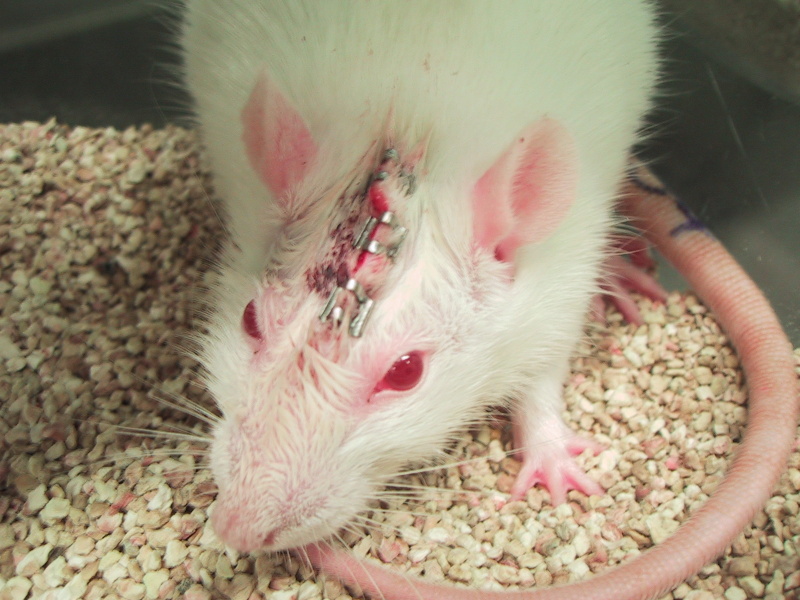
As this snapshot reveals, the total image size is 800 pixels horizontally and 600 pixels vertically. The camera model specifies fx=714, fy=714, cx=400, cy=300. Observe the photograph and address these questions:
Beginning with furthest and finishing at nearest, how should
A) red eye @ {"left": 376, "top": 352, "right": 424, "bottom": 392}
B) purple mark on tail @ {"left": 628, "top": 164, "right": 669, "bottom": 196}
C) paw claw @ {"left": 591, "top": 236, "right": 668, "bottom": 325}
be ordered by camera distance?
purple mark on tail @ {"left": 628, "top": 164, "right": 669, "bottom": 196}
paw claw @ {"left": 591, "top": 236, "right": 668, "bottom": 325}
red eye @ {"left": 376, "top": 352, "right": 424, "bottom": 392}

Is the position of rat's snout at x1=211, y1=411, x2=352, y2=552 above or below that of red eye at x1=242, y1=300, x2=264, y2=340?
below

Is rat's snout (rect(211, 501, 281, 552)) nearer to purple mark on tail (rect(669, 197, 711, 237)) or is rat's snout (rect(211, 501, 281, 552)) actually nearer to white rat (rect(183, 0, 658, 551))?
white rat (rect(183, 0, 658, 551))

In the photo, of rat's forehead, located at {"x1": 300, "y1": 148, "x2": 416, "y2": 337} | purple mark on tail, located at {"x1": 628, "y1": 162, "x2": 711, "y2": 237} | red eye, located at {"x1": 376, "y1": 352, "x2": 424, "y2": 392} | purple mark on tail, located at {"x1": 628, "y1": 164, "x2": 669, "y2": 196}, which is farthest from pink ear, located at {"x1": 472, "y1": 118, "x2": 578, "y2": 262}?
purple mark on tail, located at {"x1": 628, "y1": 164, "x2": 669, "y2": 196}

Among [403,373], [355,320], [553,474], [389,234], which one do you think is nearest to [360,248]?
[389,234]

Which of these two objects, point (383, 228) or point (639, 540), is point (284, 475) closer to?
point (383, 228)

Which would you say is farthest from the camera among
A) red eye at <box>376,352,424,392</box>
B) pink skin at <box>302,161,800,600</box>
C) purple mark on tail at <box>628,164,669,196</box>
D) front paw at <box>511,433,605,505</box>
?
purple mark on tail at <box>628,164,669,196</box>

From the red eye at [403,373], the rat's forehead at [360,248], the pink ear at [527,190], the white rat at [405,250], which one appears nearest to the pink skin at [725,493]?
the white rat at [405,250]

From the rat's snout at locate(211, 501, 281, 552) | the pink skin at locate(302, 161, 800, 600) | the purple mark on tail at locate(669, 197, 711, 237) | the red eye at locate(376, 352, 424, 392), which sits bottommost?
the pink skin at locate(302, 161, 800, 600)

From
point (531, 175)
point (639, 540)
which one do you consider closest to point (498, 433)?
point (639, 540)
